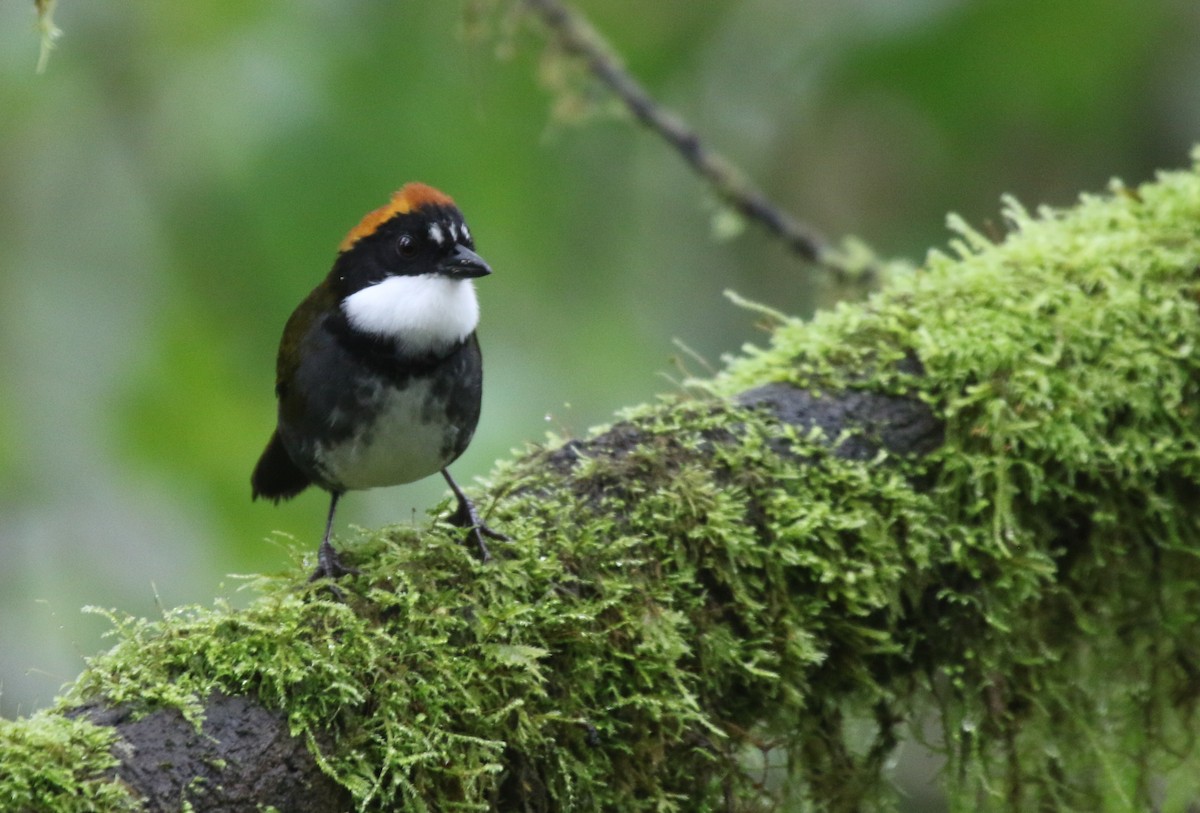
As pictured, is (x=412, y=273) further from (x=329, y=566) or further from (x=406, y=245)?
(x=329, y=566)

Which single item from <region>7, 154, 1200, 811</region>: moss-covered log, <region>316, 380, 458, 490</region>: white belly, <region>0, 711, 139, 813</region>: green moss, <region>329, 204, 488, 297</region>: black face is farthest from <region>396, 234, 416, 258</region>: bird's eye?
<region>0, 711, 139, 813</region>: green moss

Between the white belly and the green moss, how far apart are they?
1105 mm

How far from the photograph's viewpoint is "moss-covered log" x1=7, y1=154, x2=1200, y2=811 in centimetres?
183

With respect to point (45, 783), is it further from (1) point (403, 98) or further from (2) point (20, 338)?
(2) point (20, 338)

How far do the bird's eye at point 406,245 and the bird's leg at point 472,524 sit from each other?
2.35ft

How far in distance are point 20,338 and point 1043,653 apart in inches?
162

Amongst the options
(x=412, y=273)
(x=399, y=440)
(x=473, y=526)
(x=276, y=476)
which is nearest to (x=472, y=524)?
(x=473, y=526)

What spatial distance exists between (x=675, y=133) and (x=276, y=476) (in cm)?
180

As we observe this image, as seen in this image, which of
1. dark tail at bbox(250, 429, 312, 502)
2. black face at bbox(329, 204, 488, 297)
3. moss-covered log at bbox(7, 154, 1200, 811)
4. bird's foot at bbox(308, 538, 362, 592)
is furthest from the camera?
dark tail at bbox(250, 429, 312, 502)

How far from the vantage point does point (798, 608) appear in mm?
2395

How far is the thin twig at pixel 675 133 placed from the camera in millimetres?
4121

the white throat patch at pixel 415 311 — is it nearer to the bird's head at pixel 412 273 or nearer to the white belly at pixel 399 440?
the bird's head at pixel 412 273

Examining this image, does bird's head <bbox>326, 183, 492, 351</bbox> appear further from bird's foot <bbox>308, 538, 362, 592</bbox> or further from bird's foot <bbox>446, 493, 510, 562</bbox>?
bird's foot <bbox>308, 538, 362, 592</bbox>

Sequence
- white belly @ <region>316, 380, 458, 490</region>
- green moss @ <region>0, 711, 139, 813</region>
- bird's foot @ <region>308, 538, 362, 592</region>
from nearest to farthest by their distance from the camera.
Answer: green moss @ <region>0, 711, 139, 813</region> < bird's foot @ <region>308, 538, 362, 592</region> < white belly @ <region>316, 380, 458, 490</region>
